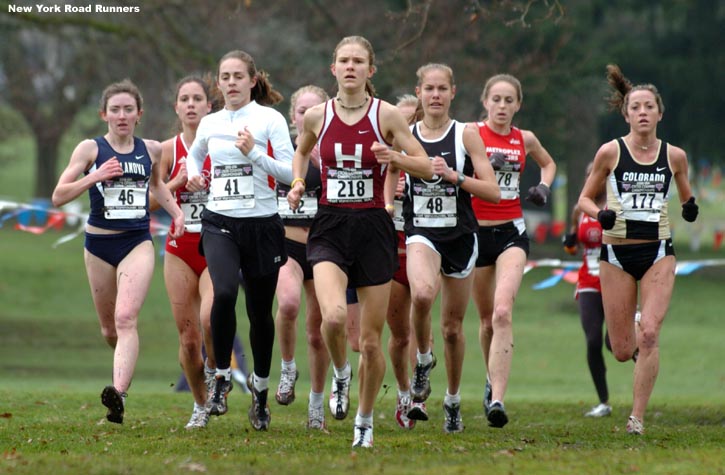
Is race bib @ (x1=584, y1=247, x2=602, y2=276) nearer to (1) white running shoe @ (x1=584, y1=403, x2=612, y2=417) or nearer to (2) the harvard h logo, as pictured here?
(1) white running shoe @ (x1=584, y1=403, x2=612, y2=417)

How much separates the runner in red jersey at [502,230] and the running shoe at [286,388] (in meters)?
1.49

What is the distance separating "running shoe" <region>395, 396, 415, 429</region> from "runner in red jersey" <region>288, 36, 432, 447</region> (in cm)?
189

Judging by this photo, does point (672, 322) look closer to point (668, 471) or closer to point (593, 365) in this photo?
point (593, 365)

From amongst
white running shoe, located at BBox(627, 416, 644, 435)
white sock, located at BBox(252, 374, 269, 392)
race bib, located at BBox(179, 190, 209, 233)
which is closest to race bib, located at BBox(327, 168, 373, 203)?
white sock, located at BBox(252, 374, 269, 392)

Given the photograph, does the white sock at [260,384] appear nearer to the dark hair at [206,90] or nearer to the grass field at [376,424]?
the grass field at [376,424]

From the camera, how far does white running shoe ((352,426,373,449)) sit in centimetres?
808

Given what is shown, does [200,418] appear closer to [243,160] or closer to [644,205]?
[243,160]

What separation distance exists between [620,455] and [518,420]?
354 cm

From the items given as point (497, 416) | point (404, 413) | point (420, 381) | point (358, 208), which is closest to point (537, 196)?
point (420, 381)

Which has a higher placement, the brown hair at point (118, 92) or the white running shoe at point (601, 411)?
the brown hair at point (118, 92)

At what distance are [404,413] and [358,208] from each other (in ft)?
7.92

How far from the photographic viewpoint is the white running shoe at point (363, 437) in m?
8.08

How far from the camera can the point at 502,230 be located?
384 inches

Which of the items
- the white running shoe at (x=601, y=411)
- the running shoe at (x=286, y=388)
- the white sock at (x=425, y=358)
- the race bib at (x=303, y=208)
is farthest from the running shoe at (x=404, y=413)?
the white running shoe at (x=601, y=411)
